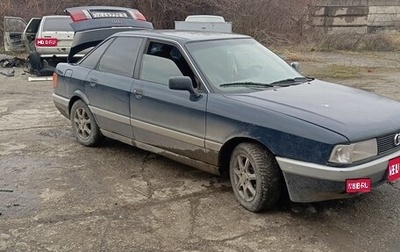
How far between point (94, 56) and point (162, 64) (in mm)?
1355

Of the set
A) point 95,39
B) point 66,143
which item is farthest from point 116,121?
point 95,39

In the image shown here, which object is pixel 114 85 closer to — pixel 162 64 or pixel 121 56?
pixel 121 56

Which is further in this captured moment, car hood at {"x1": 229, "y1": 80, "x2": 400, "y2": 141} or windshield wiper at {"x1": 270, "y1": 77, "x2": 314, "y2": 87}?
windshield wiper at {"x1": 270, "y1": 77, "x2": 314, "y2": 87}

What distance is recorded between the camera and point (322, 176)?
3277mm

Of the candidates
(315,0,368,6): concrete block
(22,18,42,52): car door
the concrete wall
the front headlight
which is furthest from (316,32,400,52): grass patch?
the front headlight

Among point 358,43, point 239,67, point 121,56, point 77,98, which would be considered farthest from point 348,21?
point 239,67

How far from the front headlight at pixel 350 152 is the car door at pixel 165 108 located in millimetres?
1280

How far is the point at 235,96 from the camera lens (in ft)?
13.0

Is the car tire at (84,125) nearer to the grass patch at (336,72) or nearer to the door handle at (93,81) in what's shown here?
the door handle at (93,81)

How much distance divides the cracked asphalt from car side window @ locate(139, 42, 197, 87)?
3.41 ft

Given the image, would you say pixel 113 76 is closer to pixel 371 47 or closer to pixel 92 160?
pixel 92 160

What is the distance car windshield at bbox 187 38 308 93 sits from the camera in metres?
4.23

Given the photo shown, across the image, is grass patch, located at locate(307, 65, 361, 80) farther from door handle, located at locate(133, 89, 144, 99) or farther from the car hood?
door handle, located at locate(133, 89, 144, 99)

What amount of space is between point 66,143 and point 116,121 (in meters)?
1.24
